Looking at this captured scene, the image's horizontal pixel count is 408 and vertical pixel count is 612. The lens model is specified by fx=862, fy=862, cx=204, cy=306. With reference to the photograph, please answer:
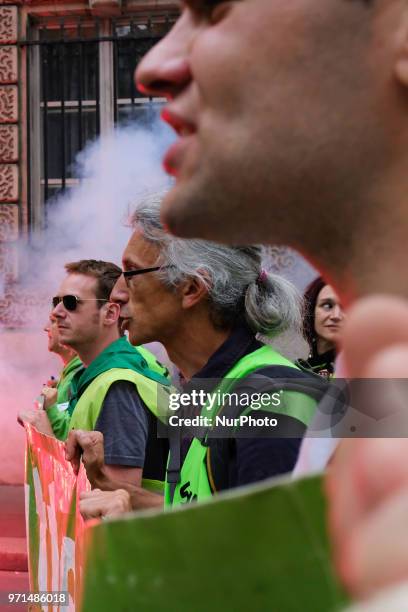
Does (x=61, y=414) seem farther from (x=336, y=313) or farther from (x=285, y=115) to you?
(x=285, y=115)

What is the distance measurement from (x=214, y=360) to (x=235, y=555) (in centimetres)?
140

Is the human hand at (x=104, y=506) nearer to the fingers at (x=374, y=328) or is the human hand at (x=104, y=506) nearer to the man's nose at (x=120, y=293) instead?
the man's nose at (x=120, y=293)

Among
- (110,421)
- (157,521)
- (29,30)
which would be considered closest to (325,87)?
(157,521)

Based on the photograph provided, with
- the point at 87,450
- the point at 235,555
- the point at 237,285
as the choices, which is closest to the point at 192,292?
the point at 237,285

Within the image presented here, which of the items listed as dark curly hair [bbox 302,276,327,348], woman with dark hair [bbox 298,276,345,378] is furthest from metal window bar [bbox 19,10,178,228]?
woman with dark hair [bbox 298,276,345,378]

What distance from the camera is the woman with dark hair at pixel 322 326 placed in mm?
3350

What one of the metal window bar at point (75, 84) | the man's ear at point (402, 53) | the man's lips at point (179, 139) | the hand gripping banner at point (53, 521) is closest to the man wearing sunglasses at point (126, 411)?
the hand gripping banner at point (53, 521)

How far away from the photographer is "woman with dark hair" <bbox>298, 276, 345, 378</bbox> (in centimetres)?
335

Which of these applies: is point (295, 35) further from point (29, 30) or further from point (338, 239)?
point (29, 30)

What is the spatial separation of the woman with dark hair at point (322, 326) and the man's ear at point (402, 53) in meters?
2.63

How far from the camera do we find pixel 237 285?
2.11 meters

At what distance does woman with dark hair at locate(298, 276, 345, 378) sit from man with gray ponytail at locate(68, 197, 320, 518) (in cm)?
94

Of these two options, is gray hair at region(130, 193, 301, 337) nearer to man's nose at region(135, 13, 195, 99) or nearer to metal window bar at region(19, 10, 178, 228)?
man's nose at region(135, 13, 195, 99)

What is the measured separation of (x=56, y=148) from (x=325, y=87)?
767cm
